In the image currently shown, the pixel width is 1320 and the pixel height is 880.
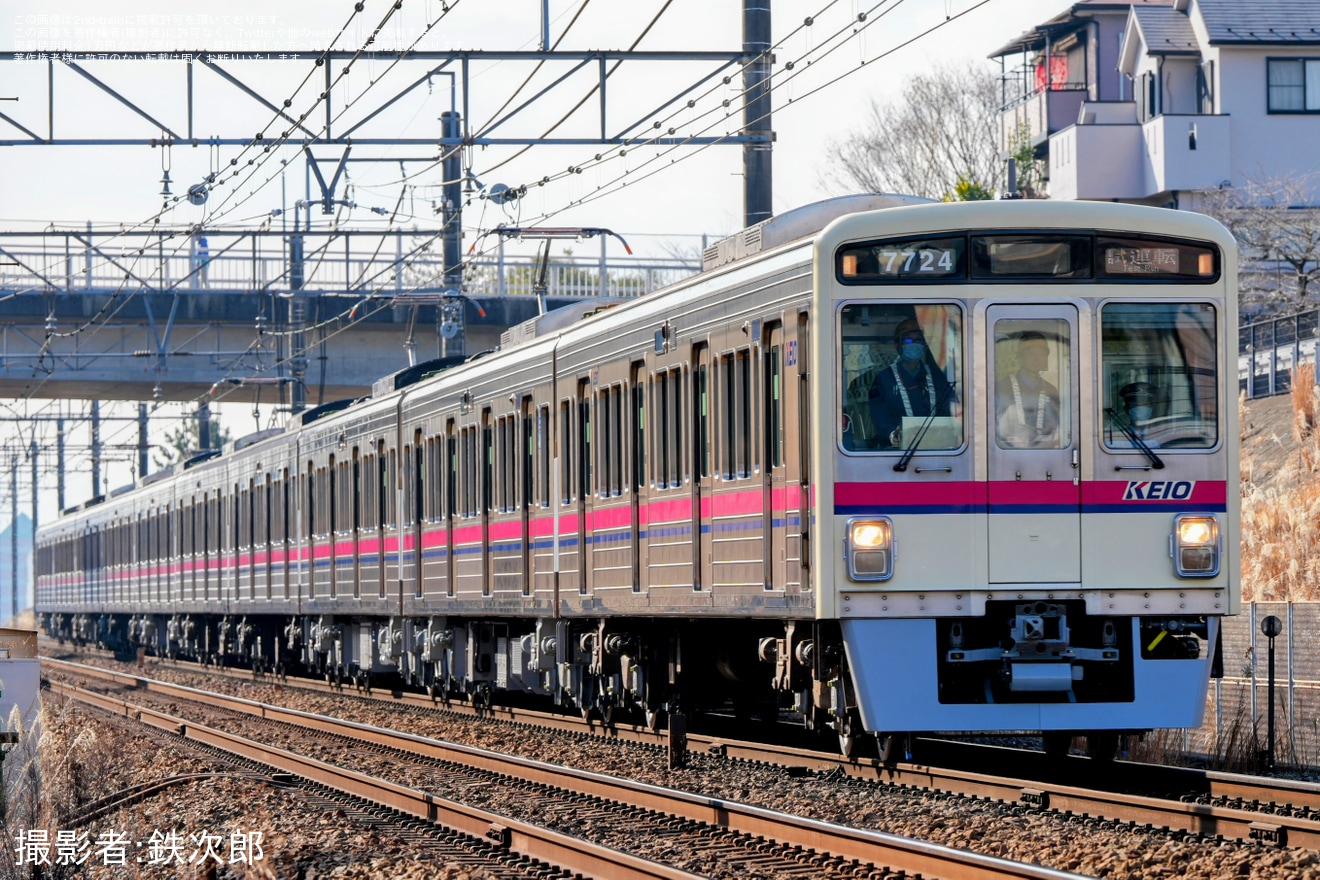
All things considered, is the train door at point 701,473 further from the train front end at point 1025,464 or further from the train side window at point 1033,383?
the train side window at point 1033,383

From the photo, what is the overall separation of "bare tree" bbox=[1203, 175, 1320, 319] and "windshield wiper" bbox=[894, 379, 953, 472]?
25509mm

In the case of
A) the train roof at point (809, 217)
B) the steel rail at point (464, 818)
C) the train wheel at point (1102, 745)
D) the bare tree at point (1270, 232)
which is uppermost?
the bare tree at point (1270, 232)

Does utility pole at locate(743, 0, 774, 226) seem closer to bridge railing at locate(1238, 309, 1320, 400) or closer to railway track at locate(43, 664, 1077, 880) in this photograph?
railway track at locate(43, 664, 1077, 880)

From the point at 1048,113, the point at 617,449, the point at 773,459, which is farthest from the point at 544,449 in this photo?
the point at 1048,113

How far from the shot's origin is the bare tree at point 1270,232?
37625 millimetres

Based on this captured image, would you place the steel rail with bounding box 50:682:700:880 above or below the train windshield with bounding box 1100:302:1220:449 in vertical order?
below

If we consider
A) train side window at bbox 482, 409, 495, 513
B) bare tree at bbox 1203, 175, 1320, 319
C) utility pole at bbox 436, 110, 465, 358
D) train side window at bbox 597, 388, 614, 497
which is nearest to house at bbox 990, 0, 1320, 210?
bare tree at bbox 1203, 175, 1320, 319

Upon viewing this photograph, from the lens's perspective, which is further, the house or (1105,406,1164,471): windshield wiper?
the house

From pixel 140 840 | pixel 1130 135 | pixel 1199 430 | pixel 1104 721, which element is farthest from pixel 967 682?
pixel 1130 135

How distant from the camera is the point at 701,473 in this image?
520 inches

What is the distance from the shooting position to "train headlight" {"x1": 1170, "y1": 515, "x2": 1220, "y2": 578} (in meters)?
11.3

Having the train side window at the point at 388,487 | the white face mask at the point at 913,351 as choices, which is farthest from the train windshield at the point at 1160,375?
the train side window at the point at 388,487

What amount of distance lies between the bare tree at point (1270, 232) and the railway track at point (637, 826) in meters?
23.9

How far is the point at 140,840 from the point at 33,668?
14.8ft
